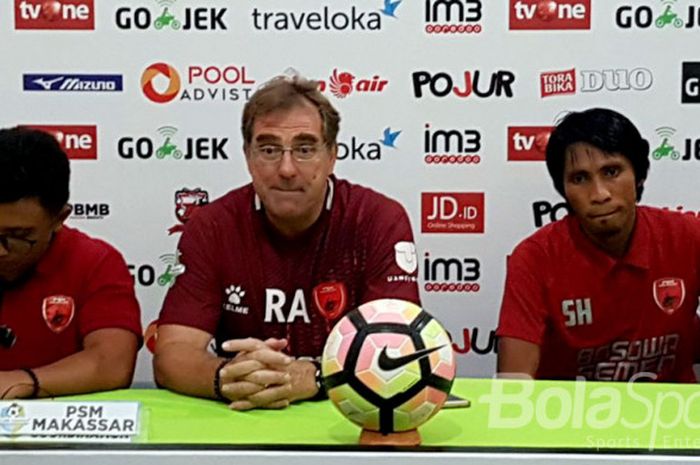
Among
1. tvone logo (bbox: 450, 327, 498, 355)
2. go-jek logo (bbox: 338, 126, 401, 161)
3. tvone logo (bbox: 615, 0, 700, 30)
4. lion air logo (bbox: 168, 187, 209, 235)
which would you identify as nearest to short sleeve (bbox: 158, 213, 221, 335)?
lion air logo (bbox: 168, 187, 209, 235)

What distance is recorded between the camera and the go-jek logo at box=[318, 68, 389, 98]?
245 cm

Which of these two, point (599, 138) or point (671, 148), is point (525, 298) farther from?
point (671, 148)

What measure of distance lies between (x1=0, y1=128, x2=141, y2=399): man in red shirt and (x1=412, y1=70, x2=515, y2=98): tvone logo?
2.94 feet

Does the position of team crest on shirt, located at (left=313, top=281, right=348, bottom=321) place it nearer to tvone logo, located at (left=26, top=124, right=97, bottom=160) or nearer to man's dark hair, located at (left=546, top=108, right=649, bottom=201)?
man's dark hair, located at (left=546, top=108, right=649, bottom=201)

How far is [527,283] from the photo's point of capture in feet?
7.04

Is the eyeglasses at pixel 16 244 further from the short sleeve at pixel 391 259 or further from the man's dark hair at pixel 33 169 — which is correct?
the short sleeve at pixel 391 259

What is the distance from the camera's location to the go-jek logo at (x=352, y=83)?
2447 millimetres

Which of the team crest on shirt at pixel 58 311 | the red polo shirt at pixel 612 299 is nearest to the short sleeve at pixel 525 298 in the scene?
the red polo shirt at pixel 612 299

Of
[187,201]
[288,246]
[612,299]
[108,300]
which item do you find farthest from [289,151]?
[612,299]

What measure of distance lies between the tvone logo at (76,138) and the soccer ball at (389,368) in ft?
4.21

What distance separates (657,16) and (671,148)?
1.07 ft

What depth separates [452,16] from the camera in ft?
7.96

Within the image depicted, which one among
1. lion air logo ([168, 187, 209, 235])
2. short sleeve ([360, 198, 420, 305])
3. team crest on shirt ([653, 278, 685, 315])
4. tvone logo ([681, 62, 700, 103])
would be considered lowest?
team crest on shirt ([653, 278, 685, 315])

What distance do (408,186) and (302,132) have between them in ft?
1.74
